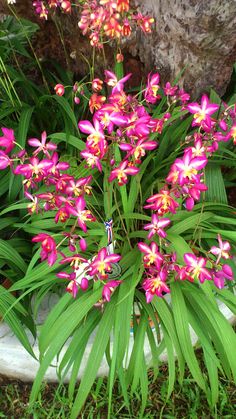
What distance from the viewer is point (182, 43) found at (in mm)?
1742

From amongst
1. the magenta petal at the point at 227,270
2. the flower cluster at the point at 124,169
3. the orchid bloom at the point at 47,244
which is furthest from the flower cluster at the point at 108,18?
the magenta petal at the point at 227,270

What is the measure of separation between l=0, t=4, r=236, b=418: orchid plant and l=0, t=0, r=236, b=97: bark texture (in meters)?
0.17

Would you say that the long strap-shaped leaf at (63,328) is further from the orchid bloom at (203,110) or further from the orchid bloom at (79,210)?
the orchid bloom at (203,110)

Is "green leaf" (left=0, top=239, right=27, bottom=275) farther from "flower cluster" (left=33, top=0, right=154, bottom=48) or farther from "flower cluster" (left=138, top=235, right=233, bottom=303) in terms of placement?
"flower cluster" (left=33, top=0, right=154, bottom=48)

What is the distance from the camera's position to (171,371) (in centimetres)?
142

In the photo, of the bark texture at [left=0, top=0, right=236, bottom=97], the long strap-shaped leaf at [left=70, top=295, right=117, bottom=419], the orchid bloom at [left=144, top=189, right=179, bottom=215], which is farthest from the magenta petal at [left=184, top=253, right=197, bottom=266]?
the bark texture at [left=0, top=0, right=236, bottom=97]

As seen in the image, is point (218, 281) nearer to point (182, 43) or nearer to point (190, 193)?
point (190, 193)

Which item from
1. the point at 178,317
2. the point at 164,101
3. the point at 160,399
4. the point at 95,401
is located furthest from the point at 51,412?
the point at 164,101

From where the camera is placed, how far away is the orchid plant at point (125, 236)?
1095mm

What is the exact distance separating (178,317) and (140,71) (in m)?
1.07

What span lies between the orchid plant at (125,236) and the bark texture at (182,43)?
0.55ft

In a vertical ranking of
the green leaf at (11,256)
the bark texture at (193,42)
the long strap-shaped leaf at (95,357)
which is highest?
the bark texture at (193,42)

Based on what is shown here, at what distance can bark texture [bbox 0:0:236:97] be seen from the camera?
5.22 ft

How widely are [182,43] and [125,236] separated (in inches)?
29.5
